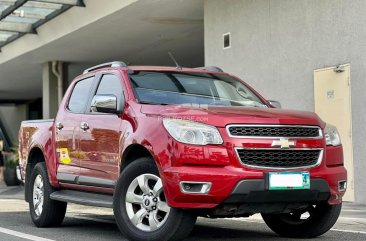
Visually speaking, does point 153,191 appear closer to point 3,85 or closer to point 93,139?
point 93,139

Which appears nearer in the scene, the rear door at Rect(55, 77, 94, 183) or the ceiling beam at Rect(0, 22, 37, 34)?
the rear door at Rect(55, 77, 94, 183)

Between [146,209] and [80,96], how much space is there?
2.45 meters

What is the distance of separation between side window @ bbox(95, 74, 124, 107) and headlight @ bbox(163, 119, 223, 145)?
1170 mm

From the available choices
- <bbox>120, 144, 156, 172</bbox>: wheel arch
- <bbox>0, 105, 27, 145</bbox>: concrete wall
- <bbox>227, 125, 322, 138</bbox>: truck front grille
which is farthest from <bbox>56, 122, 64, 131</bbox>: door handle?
<bbox>0, 105, 27, 145</bbox>: concrete wall

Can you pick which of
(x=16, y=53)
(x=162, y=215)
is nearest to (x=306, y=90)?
(x=162, y=215)

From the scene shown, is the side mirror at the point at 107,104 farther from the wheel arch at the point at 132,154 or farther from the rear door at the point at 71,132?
the rear door at the point at 71,132

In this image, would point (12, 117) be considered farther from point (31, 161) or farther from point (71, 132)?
point (71, 132)

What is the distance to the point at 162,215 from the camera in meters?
5.93

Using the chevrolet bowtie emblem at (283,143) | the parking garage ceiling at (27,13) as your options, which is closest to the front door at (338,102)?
the chevrolet bowtie emblem at (283,143)

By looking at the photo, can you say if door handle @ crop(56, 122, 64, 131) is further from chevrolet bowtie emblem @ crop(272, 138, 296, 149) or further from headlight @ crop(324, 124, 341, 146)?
headlight @ crop(324, 124, 341, 146)

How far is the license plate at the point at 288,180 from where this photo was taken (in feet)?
18.5

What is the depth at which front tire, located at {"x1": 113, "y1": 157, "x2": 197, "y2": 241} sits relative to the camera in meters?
5.69

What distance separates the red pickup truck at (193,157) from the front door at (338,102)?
4077 mm

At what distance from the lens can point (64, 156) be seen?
7.73 m
